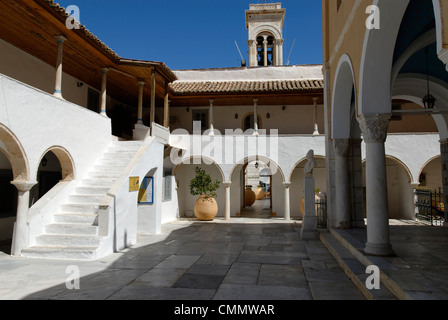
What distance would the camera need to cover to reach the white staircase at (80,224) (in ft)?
23.1

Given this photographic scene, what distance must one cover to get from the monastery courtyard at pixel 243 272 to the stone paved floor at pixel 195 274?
0.02 metres

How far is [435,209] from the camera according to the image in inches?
564

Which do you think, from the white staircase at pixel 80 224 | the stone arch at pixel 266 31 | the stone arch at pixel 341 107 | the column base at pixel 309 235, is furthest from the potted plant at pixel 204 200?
the stone arch at pixel 266 31

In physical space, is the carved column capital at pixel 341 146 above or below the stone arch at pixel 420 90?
below

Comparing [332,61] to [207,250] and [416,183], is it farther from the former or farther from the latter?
[416,183]

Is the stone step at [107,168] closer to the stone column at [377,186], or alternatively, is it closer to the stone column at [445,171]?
the stone column at [377,186]

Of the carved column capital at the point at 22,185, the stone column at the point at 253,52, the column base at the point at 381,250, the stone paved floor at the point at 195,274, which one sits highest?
the stone column at the point at 253,52

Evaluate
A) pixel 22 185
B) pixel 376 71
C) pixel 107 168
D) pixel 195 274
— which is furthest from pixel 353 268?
pixel 107 168

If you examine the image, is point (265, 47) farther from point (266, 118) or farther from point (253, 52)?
point (266, 118)

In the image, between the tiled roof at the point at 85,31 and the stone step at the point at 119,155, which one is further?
the stone step at the point at 119,155

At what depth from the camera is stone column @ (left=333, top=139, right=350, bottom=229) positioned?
918 centimetres

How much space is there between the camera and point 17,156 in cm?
720

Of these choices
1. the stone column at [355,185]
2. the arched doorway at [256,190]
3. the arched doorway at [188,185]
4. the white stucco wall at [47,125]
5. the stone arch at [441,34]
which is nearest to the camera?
the stone arch at [441,34]
